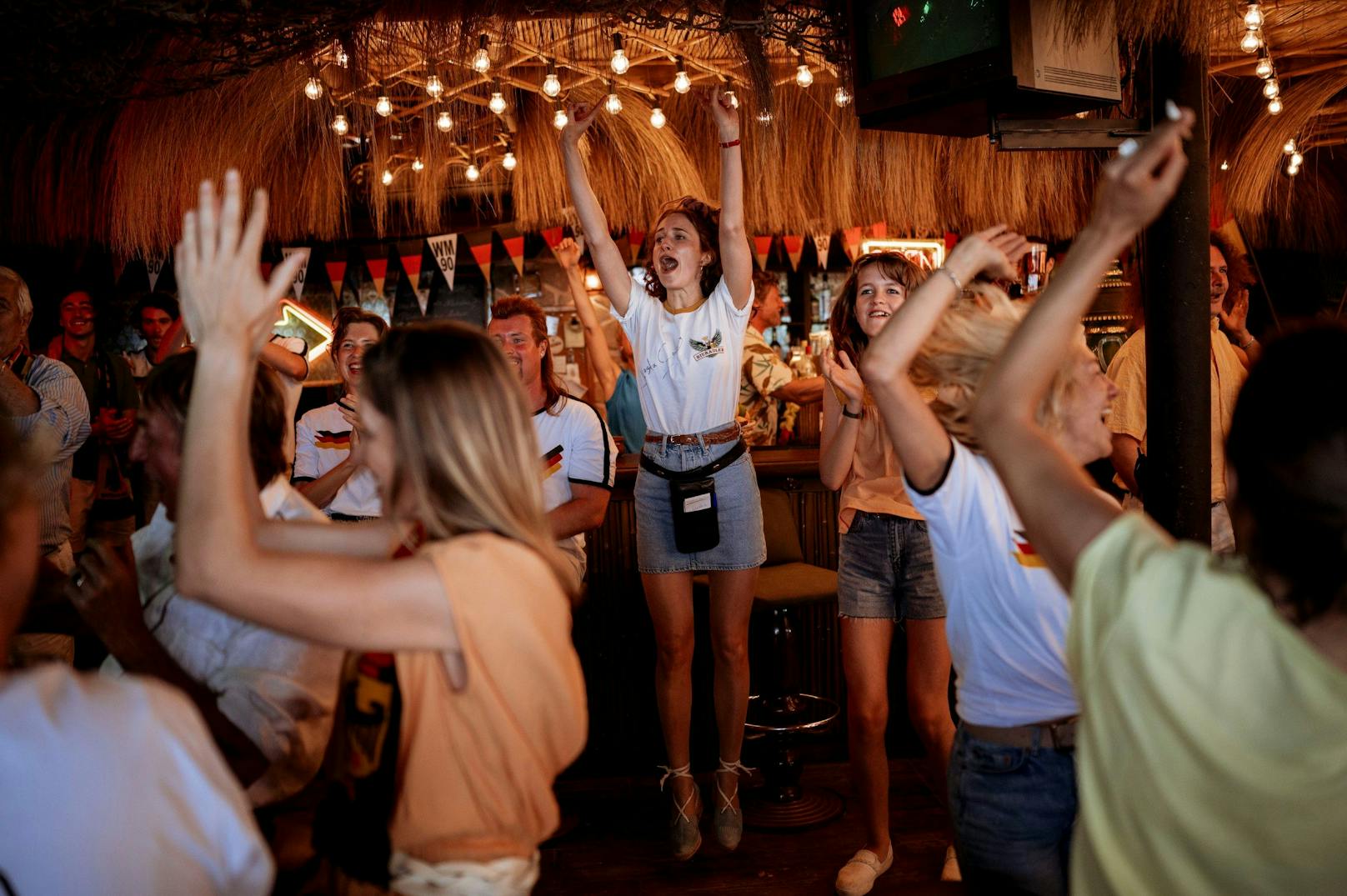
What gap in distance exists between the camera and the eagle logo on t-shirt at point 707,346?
3113 millimetres

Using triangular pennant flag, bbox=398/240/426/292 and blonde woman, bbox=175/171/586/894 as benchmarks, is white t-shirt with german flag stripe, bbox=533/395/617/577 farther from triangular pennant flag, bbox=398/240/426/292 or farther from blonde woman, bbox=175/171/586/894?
triangular pennant flag, bbox=398/240/426/292

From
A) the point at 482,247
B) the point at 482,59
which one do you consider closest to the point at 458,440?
the point at 482,59

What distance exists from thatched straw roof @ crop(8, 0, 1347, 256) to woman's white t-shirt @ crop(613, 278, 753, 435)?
76cm

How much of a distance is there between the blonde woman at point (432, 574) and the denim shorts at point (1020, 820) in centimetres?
71

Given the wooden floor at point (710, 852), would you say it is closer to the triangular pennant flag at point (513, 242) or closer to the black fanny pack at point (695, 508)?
the black fanny pack at point (695, 508)

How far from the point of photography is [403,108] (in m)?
5.34

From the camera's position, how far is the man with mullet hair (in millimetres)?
3160

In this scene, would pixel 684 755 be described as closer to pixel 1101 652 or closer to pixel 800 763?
pixel 800 763

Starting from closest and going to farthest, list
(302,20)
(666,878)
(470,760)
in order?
(470,760) < (302,20) < (666,878)

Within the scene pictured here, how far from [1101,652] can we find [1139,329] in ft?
9.65

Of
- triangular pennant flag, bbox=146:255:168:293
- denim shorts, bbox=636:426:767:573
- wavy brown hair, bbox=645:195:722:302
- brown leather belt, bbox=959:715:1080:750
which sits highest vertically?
triangular pennant flag, bbox=146:255:168:293

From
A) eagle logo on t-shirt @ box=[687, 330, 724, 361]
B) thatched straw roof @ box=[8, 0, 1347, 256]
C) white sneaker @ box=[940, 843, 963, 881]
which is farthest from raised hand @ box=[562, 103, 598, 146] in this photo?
white sneaker @ box=[940, 843, 963, 881]

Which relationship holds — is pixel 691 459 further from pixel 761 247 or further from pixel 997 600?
pixel 761 247

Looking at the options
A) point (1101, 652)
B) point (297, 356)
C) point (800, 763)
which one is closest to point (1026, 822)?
point (1101, 652)
